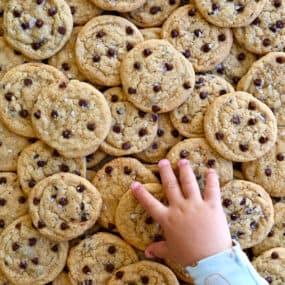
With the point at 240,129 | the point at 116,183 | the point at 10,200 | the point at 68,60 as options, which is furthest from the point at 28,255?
the point at 240,129

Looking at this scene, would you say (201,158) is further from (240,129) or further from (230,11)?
(230,11)

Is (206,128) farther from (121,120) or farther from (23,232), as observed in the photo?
(23,232)

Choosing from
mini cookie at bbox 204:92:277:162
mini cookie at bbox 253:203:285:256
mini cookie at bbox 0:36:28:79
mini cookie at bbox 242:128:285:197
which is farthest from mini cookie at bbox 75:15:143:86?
mini cookie at bbox 253:203:285:256

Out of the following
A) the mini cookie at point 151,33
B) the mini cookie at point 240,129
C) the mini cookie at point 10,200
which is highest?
the mini cookie at point 151,33

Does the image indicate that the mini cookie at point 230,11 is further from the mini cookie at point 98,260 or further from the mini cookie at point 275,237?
the mini cookie at point 98,260

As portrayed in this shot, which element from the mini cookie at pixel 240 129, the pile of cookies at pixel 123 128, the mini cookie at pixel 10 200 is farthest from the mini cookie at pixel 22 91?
the mini cookie at pixel 240 129

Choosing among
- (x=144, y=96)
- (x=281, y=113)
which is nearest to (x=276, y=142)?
(x=281, y=113)

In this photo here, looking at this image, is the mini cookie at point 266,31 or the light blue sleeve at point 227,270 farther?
the mini cookie at point 266,31
